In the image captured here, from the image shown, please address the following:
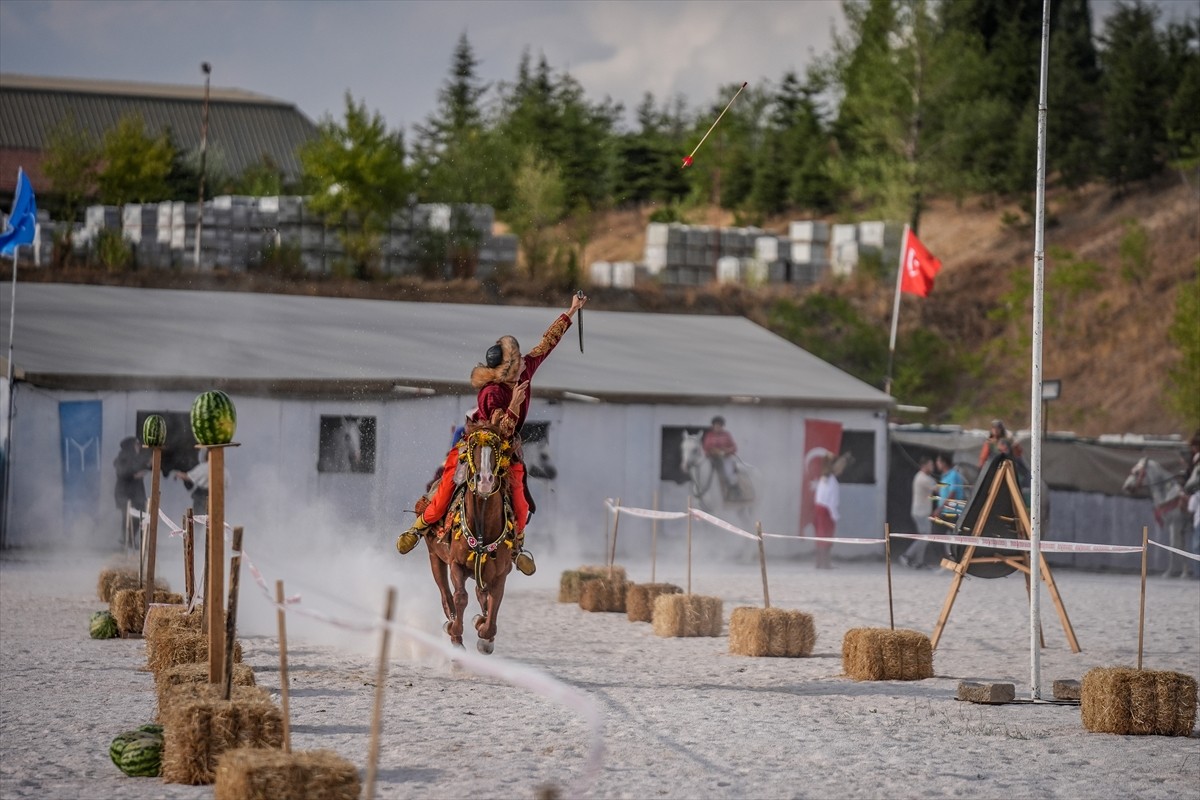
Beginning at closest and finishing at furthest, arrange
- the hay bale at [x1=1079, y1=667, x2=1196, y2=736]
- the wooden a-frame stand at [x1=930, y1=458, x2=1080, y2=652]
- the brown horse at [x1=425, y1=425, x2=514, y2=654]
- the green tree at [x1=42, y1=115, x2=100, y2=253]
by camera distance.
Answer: the hay bale at [x1=1079, y1=667, x2=1196, y2=736] < the brown horse at [x1=425, y1=425, x2=514, y2=654] < the wooden a-frame stand at [x1=930, y1=458, x2=1080, y2=652] < the green tree at [x1=42, y1=115, x2=100, y2=253]

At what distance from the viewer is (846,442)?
95.9 feet

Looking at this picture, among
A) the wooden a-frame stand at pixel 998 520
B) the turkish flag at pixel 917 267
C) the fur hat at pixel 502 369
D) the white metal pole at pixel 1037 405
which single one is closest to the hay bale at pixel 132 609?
the fur hat at pixel 502 369

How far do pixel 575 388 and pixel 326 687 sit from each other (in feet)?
51.0

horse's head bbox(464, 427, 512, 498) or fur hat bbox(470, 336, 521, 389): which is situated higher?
fur hat bbox(470, 336, 521, 389)

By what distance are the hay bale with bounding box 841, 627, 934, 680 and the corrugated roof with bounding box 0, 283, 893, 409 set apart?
44.9ft

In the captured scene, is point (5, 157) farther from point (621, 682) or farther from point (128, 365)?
point (621, 682)

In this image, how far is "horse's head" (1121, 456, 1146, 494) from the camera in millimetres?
28016

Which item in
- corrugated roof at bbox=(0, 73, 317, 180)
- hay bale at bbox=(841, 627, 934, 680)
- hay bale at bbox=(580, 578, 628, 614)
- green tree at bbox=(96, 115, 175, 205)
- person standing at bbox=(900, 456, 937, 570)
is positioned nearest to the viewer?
hay bale at bbox=(841, 627, 934, 680)

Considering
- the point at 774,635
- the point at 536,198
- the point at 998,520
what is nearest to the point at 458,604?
the point at 774,635

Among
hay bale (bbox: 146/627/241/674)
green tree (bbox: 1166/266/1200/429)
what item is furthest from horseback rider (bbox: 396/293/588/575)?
green tree (bbox: 1166/266/1200/429)

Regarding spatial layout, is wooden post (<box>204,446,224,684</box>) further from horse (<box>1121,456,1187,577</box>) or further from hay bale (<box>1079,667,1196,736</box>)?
horse (<box>1121,456,1187,577</box>)

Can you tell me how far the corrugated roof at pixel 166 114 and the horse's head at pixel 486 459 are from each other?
71.7 m

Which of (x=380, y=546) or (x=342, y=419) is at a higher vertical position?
(x=342, y=419)

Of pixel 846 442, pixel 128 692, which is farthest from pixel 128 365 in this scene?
pixel 128 692
